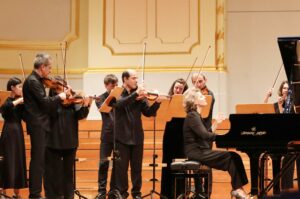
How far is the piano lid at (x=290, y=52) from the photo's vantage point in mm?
4152

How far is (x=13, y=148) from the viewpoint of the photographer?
5836mm

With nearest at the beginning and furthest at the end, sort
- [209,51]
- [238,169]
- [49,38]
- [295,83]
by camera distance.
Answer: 1. [295,83]
2. [238,169]
3. [209,51]
4. [49,38]

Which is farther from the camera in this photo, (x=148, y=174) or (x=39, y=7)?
(x=39, y=7)

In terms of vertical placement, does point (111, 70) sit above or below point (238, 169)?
above

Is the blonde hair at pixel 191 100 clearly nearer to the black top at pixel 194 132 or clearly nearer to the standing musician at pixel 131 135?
the black top at pixel 194 132

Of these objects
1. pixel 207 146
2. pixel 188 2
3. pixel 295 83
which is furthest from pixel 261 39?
pixel 295 83

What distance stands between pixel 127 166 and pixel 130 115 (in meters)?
0.50

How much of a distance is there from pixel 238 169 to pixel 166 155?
2.91ft

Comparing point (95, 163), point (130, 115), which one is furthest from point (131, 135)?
point (95, 163)

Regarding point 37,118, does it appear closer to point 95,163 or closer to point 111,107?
point 111,107

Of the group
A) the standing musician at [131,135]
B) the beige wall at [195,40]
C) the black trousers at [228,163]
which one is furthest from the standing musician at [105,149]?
the beige wall at [195,40]

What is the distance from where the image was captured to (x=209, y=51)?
815 cm

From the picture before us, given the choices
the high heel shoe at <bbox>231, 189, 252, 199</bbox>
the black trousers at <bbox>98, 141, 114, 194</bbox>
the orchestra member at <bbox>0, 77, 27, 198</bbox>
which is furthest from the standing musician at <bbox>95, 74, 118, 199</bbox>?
the high heel shoe at <bbox>231, 189, 252, 199</bbox>

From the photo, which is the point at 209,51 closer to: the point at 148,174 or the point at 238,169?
the point at 148,174
